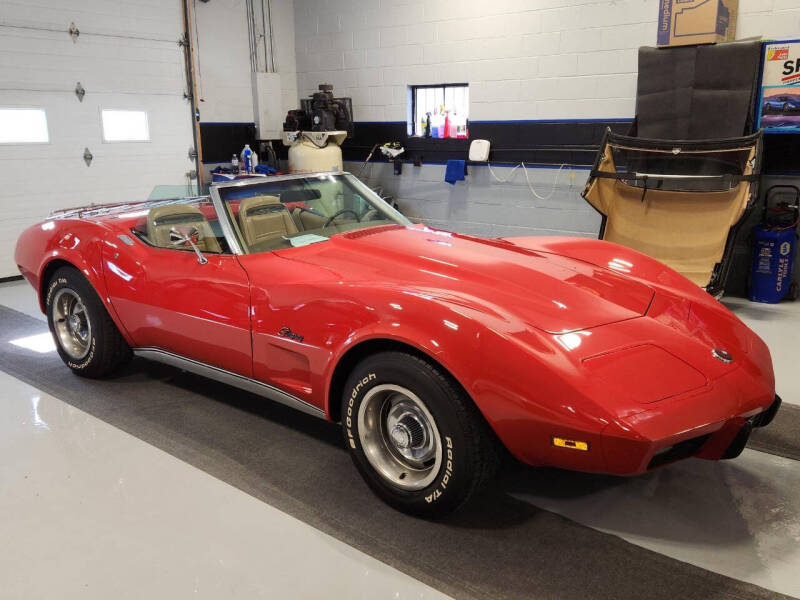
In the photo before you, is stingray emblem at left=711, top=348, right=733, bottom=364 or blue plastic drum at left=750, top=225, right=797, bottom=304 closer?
stingray emblem at left=711, top=348, right=733, bottom=364

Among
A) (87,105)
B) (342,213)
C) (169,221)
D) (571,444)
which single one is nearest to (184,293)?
(169,221)

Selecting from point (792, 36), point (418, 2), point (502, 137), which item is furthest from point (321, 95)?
point (792, 36)

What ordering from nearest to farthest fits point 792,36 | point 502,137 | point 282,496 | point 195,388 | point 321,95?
point 282,496
point 195,388
point 792,36
point 502,137
point 321,95

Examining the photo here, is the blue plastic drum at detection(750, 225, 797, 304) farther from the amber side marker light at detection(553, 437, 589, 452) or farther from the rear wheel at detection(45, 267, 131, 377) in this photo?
the rear wheel at detection(45, 267, 131, 377)

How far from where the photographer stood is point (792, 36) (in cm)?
571

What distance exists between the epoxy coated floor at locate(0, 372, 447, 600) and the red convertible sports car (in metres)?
0.39

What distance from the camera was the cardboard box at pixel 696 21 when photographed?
222 inches

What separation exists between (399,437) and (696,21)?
5.05 meters

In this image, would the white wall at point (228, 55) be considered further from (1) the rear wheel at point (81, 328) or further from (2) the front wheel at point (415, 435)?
(2) the front wheel at point (415, 435)

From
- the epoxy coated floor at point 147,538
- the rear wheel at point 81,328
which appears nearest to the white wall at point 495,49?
the rear wheel at point 81,328

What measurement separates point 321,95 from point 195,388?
18.6ft

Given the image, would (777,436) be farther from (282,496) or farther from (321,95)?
(321,95)

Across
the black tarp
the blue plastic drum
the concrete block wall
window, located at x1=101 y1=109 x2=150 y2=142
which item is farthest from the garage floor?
window, located at x1=101 y1=109 x2=150 y2=142

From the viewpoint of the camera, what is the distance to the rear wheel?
371cm
